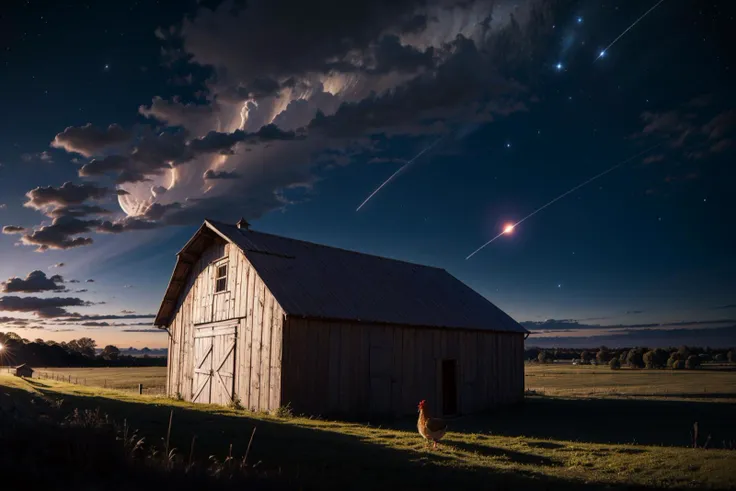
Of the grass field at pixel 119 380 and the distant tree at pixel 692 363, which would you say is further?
the distant tree at pixel 692 363

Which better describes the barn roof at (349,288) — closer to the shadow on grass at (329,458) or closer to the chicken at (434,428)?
the shadow on grass at (329,458)

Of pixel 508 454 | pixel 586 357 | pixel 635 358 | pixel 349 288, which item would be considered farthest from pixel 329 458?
pixel 586 357

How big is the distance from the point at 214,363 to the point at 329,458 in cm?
1527

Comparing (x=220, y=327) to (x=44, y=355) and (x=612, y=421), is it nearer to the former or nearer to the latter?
(x=612, y=421)

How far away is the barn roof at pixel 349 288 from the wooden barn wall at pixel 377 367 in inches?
23.7

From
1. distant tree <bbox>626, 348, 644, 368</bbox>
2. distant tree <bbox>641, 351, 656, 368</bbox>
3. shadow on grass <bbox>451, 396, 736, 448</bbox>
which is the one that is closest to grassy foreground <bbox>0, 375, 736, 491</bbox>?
shadow on grass <bbox>451, 396, 736, 448</bbox>

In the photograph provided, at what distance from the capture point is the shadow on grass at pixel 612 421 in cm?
1902

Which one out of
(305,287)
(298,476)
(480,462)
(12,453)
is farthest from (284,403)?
(12,453)

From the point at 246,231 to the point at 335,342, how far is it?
7.64 m

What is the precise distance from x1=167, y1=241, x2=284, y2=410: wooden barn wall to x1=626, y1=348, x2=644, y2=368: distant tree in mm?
91211

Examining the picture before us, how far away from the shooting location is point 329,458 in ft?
37.7

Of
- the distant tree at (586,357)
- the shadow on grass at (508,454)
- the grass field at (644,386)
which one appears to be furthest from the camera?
the distant tree at (586,357)

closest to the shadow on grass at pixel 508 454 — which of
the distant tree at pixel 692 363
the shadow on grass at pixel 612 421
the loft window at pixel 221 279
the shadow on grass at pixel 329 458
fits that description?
the shadow on grass at pixel 329 458

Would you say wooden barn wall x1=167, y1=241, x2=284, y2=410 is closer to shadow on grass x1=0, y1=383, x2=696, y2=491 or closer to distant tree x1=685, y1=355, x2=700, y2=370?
shadow on grass x1=0, y1=383, x2=696, y2=491
